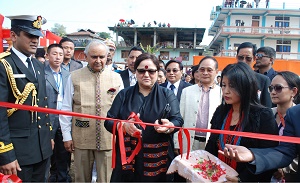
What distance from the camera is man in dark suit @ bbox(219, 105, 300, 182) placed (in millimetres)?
1654

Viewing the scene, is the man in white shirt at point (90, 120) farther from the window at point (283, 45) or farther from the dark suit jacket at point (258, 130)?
the window at point (283, 45)

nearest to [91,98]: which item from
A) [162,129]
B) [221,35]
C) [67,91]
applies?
[67,91]

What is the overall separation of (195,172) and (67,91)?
1.95m

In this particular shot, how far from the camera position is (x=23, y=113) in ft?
7.64

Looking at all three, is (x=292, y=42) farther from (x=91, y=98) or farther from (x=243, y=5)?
(x=91, y=98)

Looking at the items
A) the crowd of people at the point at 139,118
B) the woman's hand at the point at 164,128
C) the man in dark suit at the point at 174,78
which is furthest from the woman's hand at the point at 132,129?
the man in dark suit at the point at 174,78

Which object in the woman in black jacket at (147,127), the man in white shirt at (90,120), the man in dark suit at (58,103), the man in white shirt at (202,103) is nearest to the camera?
the woman in black jacket at (147,127)

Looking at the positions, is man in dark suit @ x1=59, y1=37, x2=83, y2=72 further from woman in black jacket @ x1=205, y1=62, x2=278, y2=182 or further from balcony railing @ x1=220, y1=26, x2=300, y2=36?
balcony railing @ x1=220, y1=26, x2=300, y2=36

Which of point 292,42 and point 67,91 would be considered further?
point 292,42

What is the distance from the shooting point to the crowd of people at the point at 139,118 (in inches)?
75.4

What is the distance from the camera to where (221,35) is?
31.2 m

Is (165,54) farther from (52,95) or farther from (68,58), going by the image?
(52,95)

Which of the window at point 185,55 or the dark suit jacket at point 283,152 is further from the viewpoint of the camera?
the window at point 185,55

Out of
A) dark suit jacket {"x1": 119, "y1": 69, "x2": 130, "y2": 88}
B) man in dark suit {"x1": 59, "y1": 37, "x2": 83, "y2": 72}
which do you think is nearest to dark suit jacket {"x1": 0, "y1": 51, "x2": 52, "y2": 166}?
dark suit jacket {"x1": 119, "y1": 69, "x2": 130, "y2": 88}
